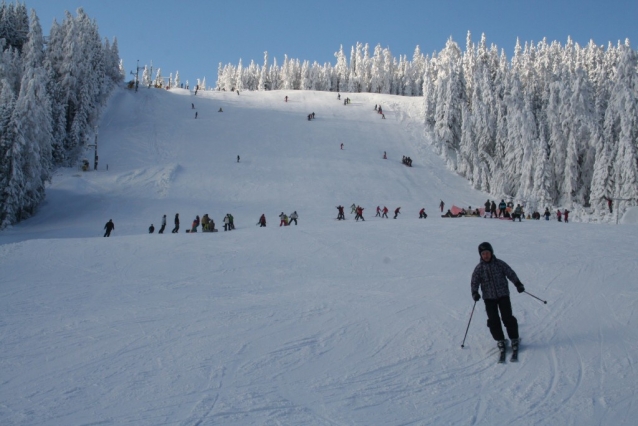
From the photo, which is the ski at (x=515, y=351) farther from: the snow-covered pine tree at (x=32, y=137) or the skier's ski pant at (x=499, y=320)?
the snow-covered pine tree at (x=32, y=137)

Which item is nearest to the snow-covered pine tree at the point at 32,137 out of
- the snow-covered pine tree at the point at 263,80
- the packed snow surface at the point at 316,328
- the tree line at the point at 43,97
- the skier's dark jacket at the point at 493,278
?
the tree line at the point at 43,97

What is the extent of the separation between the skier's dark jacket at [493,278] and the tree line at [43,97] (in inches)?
1114

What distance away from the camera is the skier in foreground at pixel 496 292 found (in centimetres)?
564

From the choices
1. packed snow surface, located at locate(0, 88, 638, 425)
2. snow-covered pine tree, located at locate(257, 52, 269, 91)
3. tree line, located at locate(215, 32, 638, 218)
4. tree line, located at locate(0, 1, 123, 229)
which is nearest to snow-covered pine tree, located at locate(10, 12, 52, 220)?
tree line, located at locate(0, 1, 123, 229)

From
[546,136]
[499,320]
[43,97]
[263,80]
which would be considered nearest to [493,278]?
[499,320]

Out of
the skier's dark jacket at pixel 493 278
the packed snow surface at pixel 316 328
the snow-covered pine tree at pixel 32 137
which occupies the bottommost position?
the packed snow surface at pixel 316 328

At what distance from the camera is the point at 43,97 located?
1224 inches

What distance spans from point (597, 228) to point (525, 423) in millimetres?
15544

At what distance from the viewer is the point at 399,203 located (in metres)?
33.3

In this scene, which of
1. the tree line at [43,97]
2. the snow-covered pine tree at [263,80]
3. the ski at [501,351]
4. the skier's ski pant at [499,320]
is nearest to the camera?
the ski at [501,351]

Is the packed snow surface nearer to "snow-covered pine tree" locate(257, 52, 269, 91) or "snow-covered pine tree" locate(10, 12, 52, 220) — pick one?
"snow-covered pine tree" locate(10, 12, 52, 220)

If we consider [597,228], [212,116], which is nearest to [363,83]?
[212,116]

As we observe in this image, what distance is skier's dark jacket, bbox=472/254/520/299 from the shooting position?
18.7 feet

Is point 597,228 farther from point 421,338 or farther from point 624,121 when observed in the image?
point 624,121
